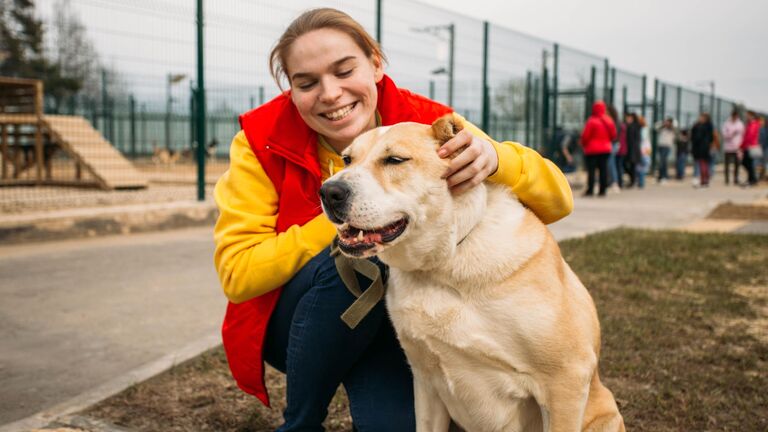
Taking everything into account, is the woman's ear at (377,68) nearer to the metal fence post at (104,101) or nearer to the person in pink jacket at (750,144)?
the metal fence post at (104,101)

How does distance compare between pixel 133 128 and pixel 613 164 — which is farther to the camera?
pixel 133 128

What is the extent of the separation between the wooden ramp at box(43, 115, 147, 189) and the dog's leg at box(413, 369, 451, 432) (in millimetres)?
9028

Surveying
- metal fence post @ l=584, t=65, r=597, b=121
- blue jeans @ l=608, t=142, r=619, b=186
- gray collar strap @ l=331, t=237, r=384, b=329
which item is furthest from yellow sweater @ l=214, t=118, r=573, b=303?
metal fence post @ l=584, t=65, r=597, b=121

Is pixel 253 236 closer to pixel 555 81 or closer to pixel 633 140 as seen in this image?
pixel 555 81

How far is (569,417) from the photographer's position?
5.58 ft

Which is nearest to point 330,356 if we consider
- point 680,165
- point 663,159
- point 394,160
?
point 394,160

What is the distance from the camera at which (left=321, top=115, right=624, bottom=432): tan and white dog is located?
1703 millimetres

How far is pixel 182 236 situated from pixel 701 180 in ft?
43.1

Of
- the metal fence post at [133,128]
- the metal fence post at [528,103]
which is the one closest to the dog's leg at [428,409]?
the metal fence post at [133,128]

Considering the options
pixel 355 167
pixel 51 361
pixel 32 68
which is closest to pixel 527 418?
pixel 355 167

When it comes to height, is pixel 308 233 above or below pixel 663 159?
below

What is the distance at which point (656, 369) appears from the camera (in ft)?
9.82

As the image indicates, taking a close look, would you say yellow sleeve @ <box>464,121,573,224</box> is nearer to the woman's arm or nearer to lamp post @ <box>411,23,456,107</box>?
the woman's arm

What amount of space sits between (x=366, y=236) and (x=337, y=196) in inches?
5.0
